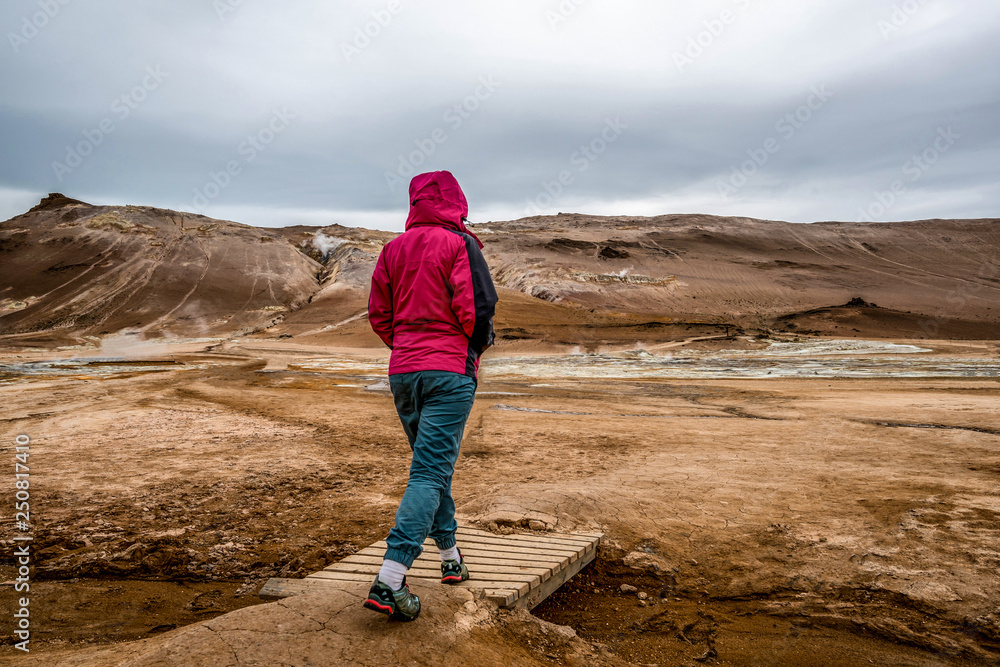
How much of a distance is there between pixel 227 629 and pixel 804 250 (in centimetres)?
7151

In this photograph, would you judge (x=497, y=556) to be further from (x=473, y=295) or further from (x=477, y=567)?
(x=473, y=295)

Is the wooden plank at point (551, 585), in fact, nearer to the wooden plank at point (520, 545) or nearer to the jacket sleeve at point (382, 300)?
the wooden plank at point (520, 545)

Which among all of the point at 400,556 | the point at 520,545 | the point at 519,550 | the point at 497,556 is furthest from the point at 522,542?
the point at 400,556

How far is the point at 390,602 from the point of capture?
2484 millimetres

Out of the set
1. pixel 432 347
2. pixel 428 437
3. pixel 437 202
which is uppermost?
pixel 437 202

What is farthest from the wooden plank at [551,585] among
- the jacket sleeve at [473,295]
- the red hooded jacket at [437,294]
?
the jacket sleeve at [473,295]

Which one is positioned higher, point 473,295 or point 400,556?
point 473,295

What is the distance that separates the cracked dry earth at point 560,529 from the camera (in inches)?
108

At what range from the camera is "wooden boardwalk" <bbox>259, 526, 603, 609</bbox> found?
10.0 feet

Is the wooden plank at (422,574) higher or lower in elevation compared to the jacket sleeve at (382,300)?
lower

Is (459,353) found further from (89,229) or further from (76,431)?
(89,229)

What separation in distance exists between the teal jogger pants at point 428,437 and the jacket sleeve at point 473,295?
22 cm

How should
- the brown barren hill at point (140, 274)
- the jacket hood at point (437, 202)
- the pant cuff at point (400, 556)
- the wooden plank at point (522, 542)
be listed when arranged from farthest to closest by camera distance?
the brown barren hill at point (140, 274), the wooden plank at point (522, 542), the jacket hood at point (437, 202), the pant cuff at point (400, 556)

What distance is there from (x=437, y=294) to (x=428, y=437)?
0.67 meters
